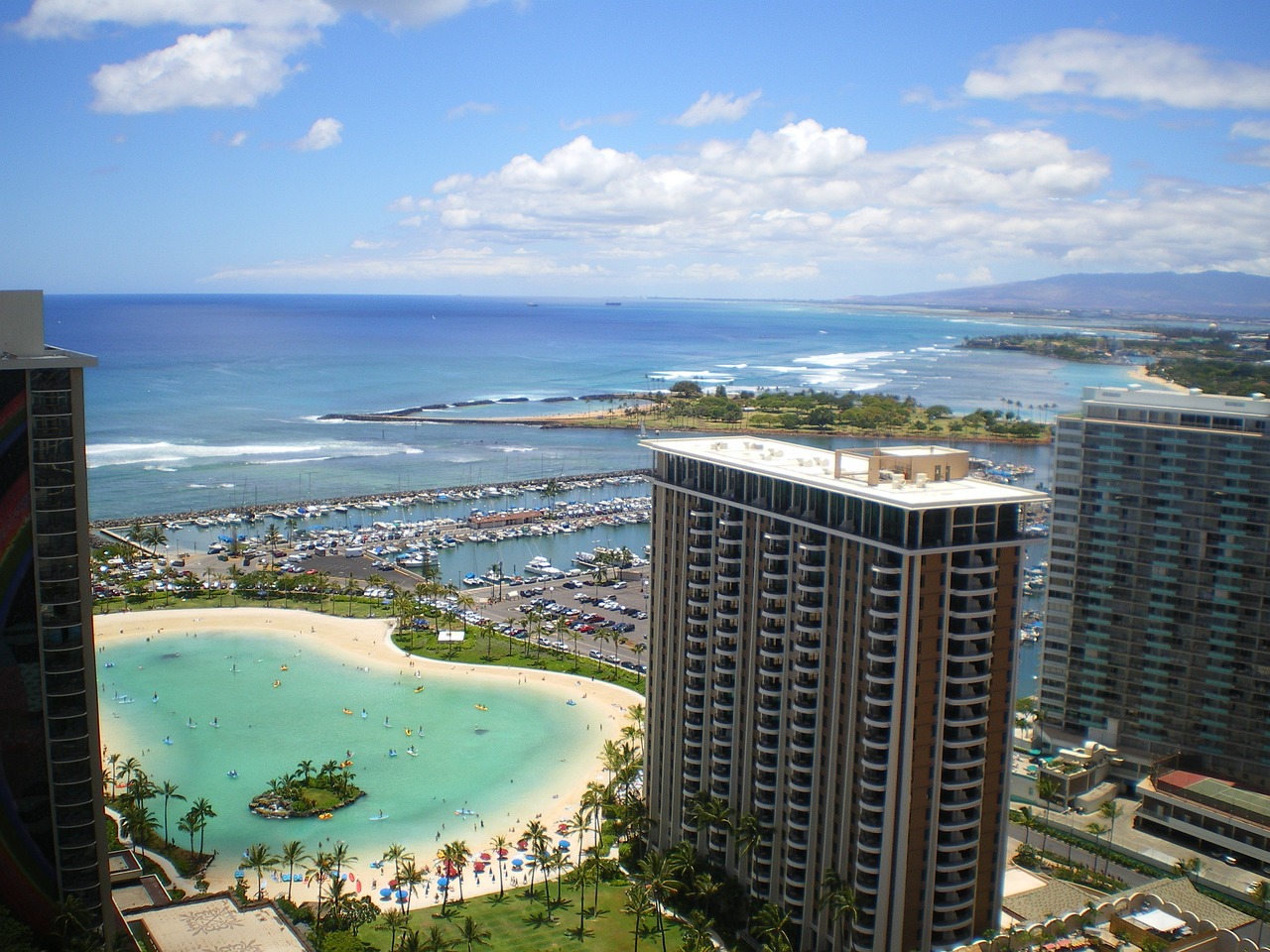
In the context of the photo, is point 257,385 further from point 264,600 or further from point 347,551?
point 264,600

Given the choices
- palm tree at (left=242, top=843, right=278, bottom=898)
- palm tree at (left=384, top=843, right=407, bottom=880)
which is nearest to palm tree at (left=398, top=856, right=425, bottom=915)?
palm tree at (left=384, top=843, right=407, bottom=880)

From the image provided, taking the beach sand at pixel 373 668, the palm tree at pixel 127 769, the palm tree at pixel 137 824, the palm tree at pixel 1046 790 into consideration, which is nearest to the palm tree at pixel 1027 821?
the palm tree at pixel 1046 790

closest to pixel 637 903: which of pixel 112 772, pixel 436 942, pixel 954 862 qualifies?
pixel 436 942

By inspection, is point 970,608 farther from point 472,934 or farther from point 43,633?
point 43,633

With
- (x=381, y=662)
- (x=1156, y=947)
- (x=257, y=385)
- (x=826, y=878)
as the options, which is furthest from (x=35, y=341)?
(x=257, y=385)

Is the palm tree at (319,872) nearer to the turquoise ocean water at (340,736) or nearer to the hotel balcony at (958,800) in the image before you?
the turquoise ocean water at (340,736)
